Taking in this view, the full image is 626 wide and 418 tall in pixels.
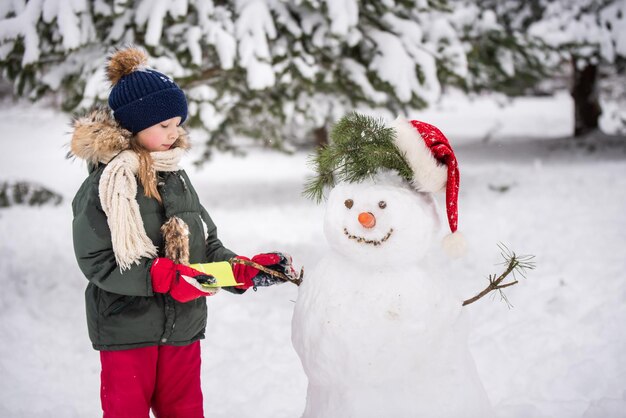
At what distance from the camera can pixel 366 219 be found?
2.29 meters

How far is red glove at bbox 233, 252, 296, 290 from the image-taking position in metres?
2.47

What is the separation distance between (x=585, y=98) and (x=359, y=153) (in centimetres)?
1216

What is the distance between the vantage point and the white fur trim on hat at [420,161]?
7.84 ft

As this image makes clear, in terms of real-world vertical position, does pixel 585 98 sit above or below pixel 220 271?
below

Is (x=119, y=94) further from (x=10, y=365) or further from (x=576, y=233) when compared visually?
(x=576, y=233)

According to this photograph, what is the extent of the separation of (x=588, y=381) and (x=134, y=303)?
287 centimetres

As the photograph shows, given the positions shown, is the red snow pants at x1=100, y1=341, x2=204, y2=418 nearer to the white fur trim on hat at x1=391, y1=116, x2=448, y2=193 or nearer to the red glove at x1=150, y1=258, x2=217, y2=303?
the red glove at x1=150, y1=258, x2=217, y2=303

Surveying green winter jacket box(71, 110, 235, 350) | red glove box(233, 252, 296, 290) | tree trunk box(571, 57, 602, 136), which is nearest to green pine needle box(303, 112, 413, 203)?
red glove box(233, 252, 296, 290)

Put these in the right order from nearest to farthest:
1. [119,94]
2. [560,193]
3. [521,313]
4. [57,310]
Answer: [119,94], [521,313], [57,310], [560,193]

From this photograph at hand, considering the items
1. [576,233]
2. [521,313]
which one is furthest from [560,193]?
[521,313]

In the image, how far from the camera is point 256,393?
3.84 m

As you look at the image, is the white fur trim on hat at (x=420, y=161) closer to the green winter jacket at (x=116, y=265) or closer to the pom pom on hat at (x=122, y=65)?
the green winter jacket at (x=116, y=265)

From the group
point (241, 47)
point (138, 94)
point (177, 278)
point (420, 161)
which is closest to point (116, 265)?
point (177, 278)

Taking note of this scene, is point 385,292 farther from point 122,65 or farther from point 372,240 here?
point 122,65
